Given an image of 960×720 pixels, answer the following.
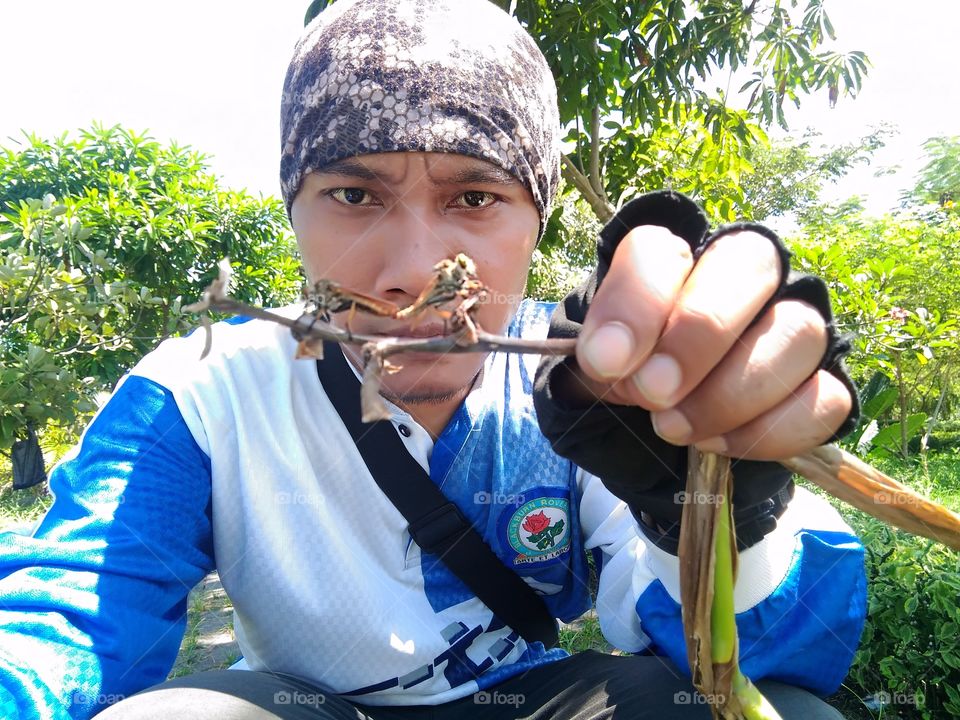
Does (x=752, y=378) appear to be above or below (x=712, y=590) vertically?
above

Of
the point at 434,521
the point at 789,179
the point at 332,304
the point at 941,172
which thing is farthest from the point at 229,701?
the point at 789,179

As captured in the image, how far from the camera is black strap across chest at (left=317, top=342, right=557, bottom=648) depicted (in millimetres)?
1453

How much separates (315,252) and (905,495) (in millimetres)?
1114

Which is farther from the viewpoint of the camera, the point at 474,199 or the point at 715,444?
the point at 474,199

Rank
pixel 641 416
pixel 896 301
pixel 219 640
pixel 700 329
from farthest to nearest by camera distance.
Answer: pixel 896 301
pixel 219 640
pixel 641 416
pixel 700 329

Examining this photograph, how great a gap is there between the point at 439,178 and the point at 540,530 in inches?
34.4

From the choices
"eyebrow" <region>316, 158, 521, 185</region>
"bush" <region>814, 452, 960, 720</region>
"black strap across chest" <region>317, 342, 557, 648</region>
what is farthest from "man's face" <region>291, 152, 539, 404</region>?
"bush" <region>814, 452, 960, 720</region>

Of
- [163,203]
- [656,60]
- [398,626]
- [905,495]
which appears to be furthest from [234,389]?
[163,203]

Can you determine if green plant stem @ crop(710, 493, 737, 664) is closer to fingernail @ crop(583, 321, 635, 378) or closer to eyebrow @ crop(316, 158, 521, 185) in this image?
fingernail @ crop(583, 321, 635, 378)

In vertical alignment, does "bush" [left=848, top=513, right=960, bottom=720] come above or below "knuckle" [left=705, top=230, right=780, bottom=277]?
below

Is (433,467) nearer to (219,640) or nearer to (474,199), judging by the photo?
(474,199)

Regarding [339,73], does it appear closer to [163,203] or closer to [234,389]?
[234,389]

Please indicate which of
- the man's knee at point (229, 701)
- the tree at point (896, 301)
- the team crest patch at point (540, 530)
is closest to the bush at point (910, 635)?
the team crest patch at point (540, 530)

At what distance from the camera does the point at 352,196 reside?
1329mm
